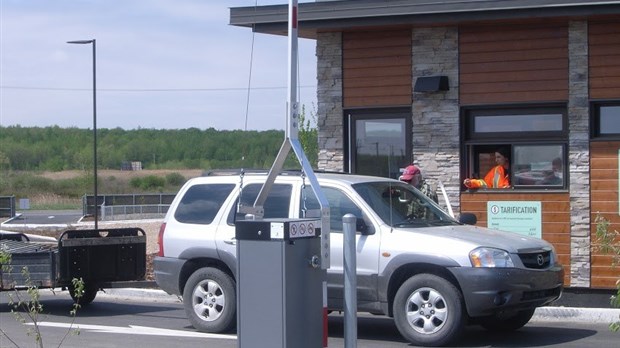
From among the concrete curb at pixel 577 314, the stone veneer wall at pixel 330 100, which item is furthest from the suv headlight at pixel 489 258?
the stone veneer wall at pixel 330 100

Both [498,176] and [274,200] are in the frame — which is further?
[498,176]

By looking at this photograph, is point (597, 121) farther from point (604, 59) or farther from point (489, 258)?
point (489, 258)

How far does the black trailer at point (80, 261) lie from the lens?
547 inches

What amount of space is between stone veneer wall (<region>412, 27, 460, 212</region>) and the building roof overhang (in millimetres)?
531

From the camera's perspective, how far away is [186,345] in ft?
37.2

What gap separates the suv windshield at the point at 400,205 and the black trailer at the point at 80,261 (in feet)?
14.0

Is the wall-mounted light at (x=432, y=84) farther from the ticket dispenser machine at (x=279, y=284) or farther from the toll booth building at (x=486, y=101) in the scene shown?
the ticket dispenser machine at (x=279, y=284)

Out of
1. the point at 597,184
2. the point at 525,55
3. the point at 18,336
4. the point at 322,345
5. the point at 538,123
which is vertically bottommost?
the point at 18,336

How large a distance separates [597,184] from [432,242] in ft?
14.6

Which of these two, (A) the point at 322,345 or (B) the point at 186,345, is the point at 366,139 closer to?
(B) the point at 186,345

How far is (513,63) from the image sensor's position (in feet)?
48.9

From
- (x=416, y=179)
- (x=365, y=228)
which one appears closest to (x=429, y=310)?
(x=365, y=228)

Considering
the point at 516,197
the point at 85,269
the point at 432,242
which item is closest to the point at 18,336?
the point at 85,269

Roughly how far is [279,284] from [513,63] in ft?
30.5
